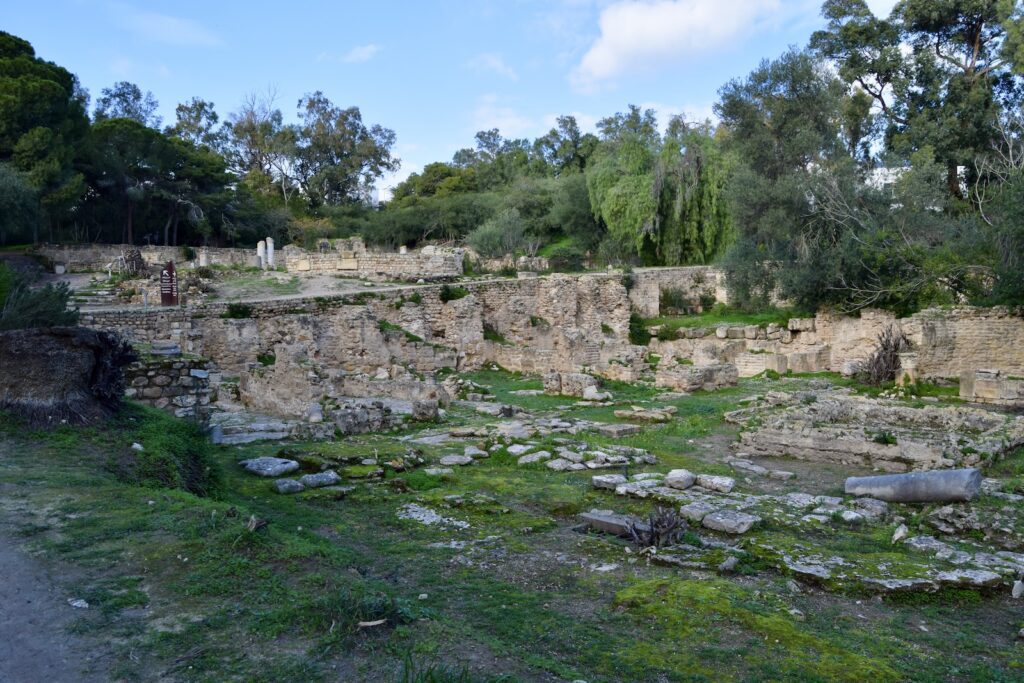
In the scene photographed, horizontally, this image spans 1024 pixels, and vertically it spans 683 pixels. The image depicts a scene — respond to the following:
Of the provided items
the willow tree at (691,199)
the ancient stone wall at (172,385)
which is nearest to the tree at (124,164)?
the willow tree at (691,199)

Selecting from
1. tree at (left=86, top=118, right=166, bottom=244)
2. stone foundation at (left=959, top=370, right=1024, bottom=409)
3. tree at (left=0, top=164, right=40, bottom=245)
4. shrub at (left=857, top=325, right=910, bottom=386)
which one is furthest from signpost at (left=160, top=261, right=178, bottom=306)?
tree at (left=86, top=118, right=166, bottom=244)

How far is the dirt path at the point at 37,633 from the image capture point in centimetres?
291

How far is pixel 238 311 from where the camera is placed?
16344 millimetres

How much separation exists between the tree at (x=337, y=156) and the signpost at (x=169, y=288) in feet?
99.0

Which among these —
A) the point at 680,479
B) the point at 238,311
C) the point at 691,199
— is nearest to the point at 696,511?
the point at 680,479

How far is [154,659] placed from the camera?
3029mm

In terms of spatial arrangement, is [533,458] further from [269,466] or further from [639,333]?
→ [639,333]

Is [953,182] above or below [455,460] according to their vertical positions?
above

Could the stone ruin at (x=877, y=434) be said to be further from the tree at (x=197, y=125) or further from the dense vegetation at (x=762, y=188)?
the tree at (x=197, y=125)

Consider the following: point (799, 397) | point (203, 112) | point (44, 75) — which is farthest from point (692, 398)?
point (203, 112)

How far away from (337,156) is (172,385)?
146 ft

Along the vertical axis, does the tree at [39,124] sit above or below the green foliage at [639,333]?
above

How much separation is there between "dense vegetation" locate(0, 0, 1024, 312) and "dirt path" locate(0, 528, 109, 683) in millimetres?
17012

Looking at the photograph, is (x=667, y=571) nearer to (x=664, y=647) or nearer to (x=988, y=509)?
(x=664, y=647)
